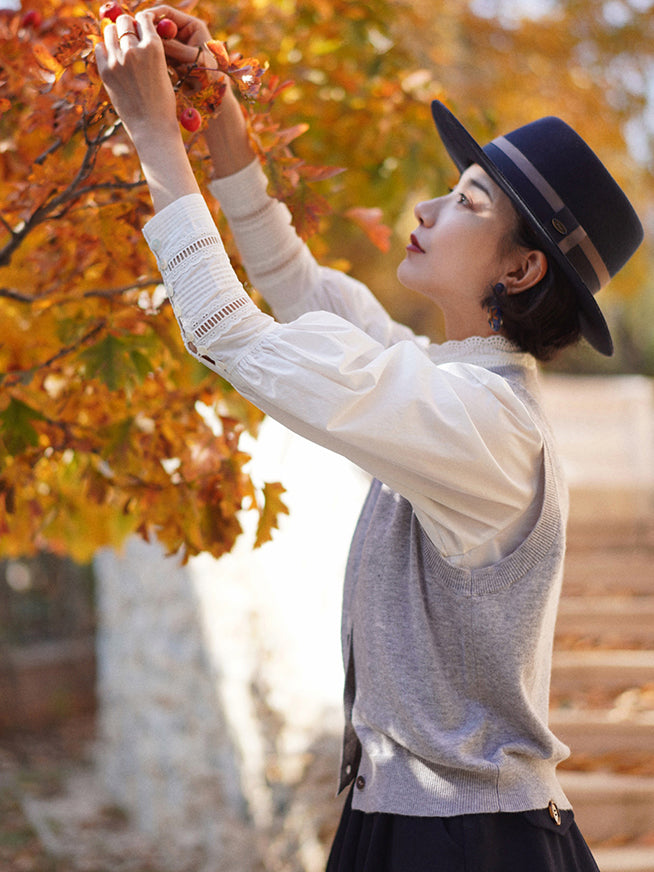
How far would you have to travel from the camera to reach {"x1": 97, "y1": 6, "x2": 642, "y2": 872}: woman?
1.04m

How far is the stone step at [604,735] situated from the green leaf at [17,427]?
2.57 meters

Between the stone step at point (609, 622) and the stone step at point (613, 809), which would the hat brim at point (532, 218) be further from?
the stone step at point (609, 622)

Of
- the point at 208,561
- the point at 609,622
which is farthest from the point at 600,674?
the point at 208,561

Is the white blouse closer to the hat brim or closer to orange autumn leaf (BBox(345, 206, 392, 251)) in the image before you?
the hat brim

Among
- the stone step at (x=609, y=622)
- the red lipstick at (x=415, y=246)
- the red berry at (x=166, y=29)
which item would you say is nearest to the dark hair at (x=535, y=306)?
the red lipstick at (x=415, y=246)

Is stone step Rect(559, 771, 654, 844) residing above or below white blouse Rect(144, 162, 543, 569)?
below

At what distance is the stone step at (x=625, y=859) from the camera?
8.89ft

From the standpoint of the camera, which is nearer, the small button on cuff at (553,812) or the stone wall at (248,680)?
the small button on cuff at (553,812)

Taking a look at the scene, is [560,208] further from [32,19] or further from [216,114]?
[32,19]

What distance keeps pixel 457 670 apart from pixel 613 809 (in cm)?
217

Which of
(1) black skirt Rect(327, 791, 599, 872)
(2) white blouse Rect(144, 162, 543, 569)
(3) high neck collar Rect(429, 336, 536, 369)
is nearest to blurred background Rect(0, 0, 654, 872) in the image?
(3) high neck collar Rect(429, 336, 536, 369)

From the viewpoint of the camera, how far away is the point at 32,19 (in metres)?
1.58

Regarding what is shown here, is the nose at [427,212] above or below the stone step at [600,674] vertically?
above

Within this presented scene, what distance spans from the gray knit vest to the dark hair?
78 millimetres
